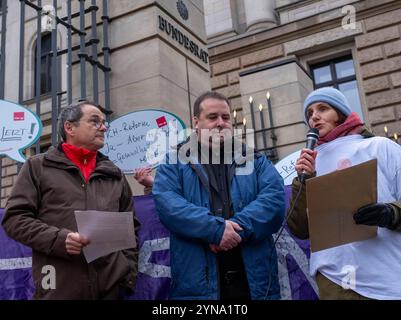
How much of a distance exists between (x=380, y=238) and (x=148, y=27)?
408 cm

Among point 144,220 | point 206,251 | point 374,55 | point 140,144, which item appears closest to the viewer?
point 206,251

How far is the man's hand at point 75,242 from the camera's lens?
2.50m

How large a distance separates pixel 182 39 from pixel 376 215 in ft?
14.6

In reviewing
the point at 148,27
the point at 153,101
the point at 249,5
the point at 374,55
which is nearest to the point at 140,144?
the point at 153,101

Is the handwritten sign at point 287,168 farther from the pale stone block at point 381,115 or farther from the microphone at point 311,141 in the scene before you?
the pale stone block at point 381,115

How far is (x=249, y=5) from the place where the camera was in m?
17.9

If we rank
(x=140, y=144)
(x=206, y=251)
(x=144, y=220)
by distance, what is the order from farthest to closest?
(x=140, y=144) → (x=144, y=220) → (x=206, y=251)

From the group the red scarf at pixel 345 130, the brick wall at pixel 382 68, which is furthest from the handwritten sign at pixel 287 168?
the brick wall at pixel 382 68

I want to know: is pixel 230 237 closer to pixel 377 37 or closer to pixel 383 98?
pixel 383 98

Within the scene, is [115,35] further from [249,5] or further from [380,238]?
[249,5]

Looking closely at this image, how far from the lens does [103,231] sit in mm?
2537

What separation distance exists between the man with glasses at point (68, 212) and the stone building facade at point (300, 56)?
821 cm

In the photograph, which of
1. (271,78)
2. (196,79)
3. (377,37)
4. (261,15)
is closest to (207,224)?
(196,79)

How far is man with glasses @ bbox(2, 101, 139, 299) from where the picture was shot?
8.51ft
